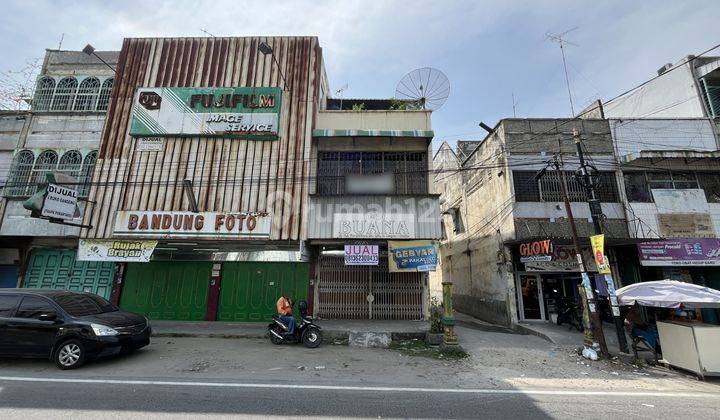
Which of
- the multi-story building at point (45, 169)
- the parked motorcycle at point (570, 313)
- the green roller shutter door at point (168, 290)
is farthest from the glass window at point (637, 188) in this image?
the multi-story building at point (45, 169)

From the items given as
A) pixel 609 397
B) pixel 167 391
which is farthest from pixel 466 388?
pixel 167 391

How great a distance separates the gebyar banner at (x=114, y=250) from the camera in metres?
11.9

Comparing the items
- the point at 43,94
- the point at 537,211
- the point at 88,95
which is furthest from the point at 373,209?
the point at 43,94

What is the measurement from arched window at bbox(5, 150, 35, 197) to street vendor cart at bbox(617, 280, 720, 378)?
21456 millimetres

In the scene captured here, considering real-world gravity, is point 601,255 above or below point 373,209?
below

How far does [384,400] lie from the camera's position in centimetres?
536

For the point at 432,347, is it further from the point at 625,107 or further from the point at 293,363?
the point at 625,107

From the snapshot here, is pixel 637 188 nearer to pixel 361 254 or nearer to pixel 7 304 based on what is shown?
pixel 361 254

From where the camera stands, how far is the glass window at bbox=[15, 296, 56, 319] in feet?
23.9

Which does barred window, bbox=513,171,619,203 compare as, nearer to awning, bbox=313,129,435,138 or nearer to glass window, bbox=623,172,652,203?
glass window, bbox=623,172,652,203

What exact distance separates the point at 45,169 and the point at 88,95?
143 inches

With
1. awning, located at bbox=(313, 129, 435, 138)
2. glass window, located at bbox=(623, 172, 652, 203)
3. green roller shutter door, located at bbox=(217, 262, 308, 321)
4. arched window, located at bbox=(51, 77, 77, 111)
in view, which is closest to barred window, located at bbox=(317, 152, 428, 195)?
awning, located at bbox=(313, 129, 435, 138)

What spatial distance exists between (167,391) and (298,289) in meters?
7.73

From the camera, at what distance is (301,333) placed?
31.8 ft
